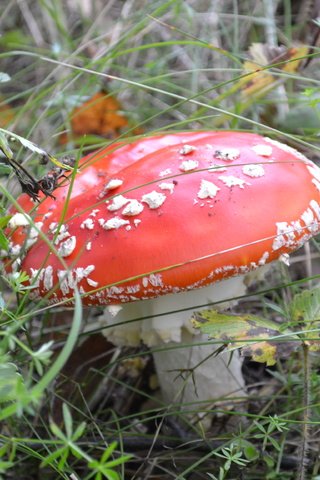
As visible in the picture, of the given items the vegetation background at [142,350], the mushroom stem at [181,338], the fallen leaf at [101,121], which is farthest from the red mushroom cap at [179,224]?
the fallen leaf at [101,121]

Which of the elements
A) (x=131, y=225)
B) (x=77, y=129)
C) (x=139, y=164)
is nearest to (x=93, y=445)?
(x=131, y=225)

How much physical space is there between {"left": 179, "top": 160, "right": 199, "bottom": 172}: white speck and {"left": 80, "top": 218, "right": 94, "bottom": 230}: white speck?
0.99 feet

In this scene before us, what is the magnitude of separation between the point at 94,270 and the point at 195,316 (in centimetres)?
30

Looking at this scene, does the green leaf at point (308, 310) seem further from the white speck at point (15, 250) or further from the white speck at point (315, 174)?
the white speck at point (15, 250)

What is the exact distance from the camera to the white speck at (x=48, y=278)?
160 centimetres

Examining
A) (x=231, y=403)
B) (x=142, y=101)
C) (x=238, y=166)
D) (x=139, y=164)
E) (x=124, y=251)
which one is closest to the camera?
(x=124, y=251)

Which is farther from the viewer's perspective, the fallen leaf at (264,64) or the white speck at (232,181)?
the fallen leaf at (264,64)

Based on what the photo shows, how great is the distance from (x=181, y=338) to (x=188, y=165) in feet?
2.28

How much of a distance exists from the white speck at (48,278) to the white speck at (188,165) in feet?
1.54

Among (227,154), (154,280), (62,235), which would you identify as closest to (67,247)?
(62,235)

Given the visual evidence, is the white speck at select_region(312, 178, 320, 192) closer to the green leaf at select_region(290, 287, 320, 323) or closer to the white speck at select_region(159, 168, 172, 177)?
the green leaf at select_region(290, 287, 320, 323)

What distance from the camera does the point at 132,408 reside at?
7.91ft

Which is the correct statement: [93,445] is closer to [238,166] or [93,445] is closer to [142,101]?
[238,166]

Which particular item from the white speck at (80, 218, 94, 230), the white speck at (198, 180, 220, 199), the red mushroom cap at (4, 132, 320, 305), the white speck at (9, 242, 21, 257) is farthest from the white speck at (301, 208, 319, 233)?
the white speck at (9, 242, 21, 257)
